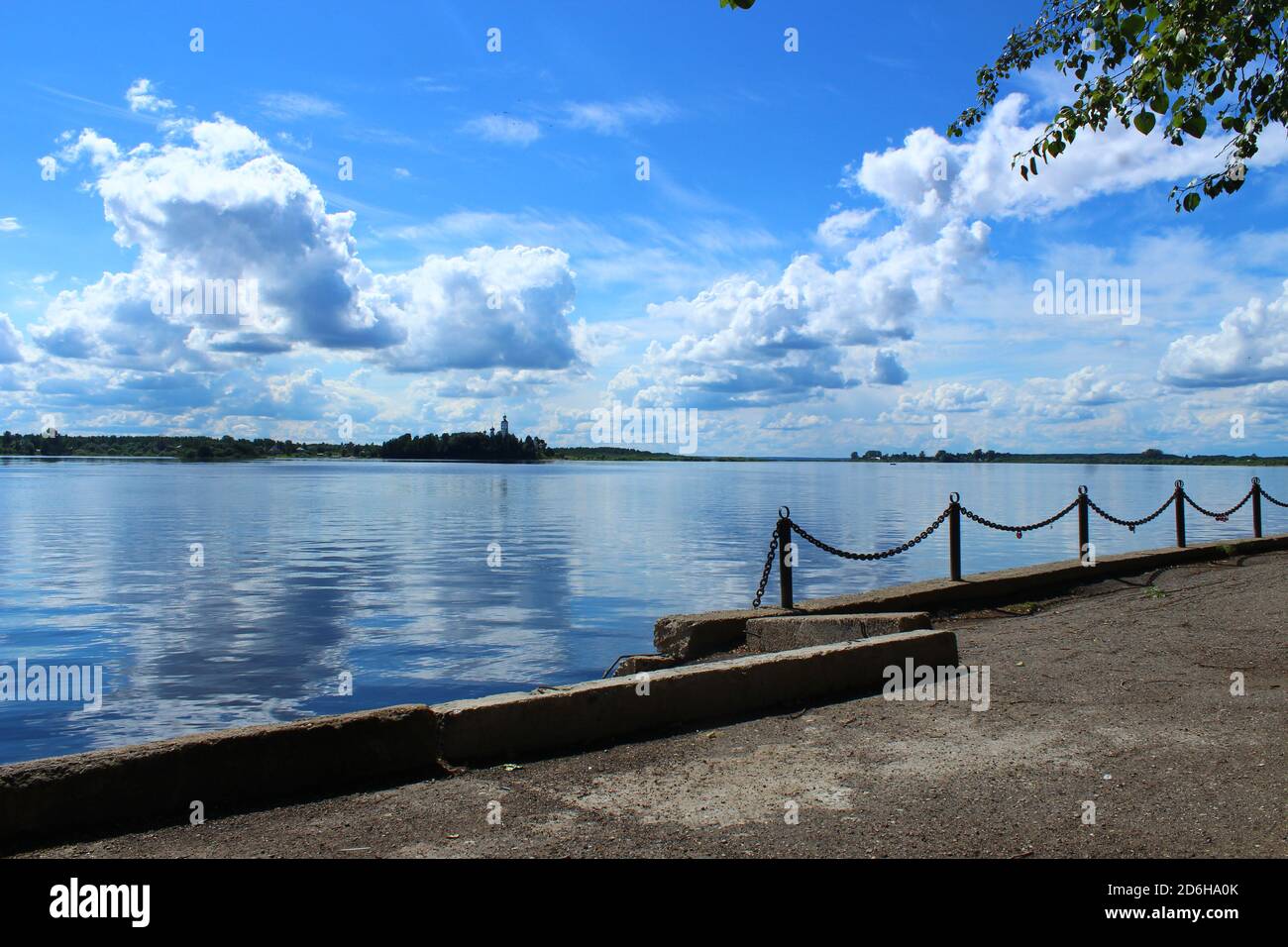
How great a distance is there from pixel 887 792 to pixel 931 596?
23.5 feet

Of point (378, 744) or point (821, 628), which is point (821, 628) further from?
point (378, 744)

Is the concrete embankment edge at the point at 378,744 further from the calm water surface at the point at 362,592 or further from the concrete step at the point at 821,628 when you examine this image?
the calm water surface at the point at 362,592

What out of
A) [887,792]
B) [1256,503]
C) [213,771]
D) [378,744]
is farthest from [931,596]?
[1256,503]

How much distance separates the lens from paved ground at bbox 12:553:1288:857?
4223mm

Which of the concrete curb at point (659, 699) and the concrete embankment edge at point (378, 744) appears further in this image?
the concrete curb at point (659, 699)

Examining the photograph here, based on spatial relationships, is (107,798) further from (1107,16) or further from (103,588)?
(103,588)

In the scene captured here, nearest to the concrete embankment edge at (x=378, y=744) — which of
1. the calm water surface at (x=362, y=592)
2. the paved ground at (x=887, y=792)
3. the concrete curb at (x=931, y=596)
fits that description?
the paved ground at (x=887, y=792)

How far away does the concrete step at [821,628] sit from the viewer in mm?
8602

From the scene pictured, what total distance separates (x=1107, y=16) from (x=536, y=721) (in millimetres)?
5738

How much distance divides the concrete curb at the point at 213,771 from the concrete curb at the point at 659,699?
30 cm

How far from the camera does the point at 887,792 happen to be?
4840 mm

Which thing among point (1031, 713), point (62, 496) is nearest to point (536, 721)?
point (1031, 713)
